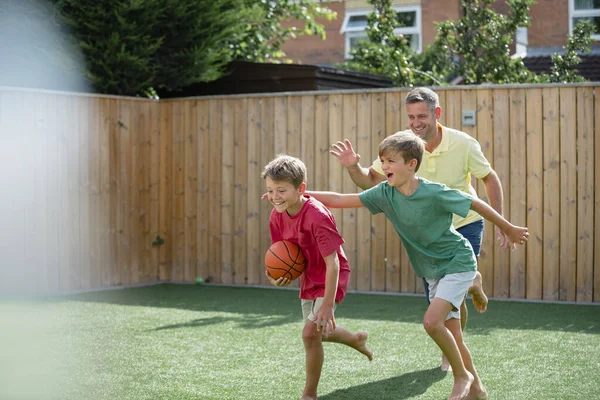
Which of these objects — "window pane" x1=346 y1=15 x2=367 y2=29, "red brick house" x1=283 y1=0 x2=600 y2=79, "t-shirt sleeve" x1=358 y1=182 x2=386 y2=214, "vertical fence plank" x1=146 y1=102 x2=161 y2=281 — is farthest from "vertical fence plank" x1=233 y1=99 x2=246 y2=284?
"window pane" x1=346 y1=15 x2=367 y2=29

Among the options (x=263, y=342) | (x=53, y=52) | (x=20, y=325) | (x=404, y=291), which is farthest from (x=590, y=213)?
(x=53, y=52)

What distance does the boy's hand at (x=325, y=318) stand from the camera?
4.62m

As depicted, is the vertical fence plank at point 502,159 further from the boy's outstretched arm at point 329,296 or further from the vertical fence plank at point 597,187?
the boy's outstretched arm at point 329,296

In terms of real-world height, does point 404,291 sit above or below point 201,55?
below

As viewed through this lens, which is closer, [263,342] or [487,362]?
[487,362]

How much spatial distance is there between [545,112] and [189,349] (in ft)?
15.1

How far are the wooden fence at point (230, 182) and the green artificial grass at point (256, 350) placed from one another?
20.9 inches

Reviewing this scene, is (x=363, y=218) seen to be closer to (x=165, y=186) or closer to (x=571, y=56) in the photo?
(x=165, y=186)

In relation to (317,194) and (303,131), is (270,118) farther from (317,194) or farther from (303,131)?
(317,194)

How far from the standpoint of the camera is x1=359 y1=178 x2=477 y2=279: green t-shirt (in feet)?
15.4

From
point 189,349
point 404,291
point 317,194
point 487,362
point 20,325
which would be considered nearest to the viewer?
point 317,194

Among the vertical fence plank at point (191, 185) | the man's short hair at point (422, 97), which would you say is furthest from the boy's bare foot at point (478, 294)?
the vertical fence plank at point (191, 185)

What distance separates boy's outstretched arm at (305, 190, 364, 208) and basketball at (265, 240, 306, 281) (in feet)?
1.02

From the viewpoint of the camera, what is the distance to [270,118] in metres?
10.2
